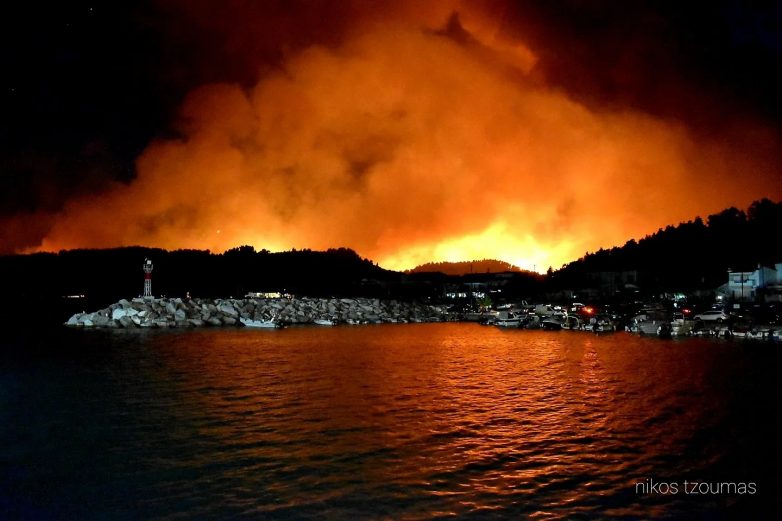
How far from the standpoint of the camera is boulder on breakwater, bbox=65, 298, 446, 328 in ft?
257

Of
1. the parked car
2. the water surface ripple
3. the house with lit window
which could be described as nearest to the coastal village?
the parked car

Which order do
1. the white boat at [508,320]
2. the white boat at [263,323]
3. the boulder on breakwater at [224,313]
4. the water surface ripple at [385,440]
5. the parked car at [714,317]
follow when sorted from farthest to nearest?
the white boat at [508,320] → the boulder on breakwater at [224,313] → the white boat at [263,323] → the parked car at [714,317] → the water surface ripple at [385,440]

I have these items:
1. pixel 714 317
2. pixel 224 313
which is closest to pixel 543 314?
pixel 714 317

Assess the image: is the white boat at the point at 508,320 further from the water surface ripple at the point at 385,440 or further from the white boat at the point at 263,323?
the water surface ripple at the point at 385,440

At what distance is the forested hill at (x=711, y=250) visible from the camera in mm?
108625

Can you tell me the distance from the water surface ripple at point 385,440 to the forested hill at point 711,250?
8533 centimetres

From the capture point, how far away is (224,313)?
281 feet

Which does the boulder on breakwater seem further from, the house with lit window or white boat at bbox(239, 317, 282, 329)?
the house with lit window

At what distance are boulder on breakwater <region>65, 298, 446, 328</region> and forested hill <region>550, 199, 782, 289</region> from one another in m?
49.0

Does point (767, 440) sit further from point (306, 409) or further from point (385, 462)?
point (306, 409)

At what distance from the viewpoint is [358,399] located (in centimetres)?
2308

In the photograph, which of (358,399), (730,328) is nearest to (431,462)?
(358,399)

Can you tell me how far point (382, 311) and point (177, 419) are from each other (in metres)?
89.8

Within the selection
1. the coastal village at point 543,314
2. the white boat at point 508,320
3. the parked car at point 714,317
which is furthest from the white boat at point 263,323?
the parked car at point 714,317
